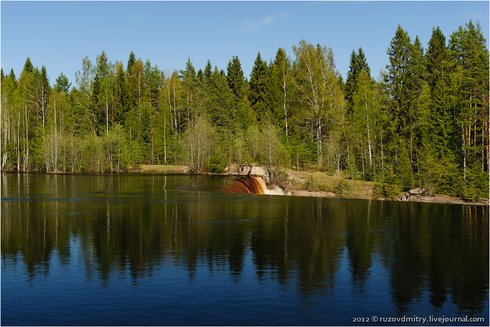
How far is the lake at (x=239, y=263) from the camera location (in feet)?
79.8

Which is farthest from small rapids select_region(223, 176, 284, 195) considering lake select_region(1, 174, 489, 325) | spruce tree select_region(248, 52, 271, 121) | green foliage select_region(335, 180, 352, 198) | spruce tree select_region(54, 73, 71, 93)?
spruce tree select_region(54, 73, 71, 93)

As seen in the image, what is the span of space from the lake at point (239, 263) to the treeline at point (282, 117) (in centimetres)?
1226

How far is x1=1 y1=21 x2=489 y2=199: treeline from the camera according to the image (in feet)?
216

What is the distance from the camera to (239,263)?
32875mm

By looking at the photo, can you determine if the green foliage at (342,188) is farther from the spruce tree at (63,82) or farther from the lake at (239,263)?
the spruce tree at (63,82)

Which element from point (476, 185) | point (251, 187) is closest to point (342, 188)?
point (251, 187)

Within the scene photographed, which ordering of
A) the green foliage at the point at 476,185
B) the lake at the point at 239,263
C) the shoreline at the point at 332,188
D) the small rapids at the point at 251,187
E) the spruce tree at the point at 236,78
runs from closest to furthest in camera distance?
the lake at the point at 239,263 < the green foliage at the point at 476,185 < the shoreline at the point at 332,188 < the small rapids at the point at 251,187 < the spruce tree at the point at 236,78

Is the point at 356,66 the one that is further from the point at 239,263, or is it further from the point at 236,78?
the point at 239,263

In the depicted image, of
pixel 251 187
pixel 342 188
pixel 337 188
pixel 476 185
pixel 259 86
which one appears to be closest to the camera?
pixel 476 185

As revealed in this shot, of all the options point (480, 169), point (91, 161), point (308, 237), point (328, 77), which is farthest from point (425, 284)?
point (91, 161)

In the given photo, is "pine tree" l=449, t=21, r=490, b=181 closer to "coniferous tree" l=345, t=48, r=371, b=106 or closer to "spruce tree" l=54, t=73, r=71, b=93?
"coniferous tree" l=345, t=48, r=371, b=106

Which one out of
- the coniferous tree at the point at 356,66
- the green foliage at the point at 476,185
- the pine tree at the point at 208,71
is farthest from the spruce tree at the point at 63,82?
the green foliage at the point at 476,185

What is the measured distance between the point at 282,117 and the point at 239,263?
74.3 m

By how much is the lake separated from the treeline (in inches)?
483
